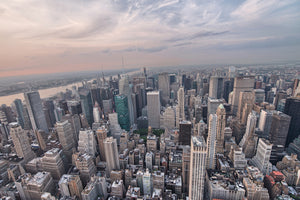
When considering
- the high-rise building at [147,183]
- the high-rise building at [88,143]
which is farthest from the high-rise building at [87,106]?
the high-rise building at [147,183]

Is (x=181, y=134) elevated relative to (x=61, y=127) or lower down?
lower down

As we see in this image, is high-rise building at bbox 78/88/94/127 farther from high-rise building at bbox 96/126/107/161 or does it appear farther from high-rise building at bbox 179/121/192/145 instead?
high-rise building at bbox 179/121/192/145

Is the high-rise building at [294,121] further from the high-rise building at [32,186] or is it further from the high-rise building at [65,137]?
the high-rise building at [65,137]

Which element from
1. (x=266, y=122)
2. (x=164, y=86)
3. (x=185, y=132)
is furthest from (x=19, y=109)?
(x=266, y=122)

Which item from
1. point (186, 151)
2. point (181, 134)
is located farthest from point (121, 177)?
point (181, 134)

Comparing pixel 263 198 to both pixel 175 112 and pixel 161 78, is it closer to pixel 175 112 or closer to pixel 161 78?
pixel 175 112

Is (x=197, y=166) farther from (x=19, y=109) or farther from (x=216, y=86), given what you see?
(x=19, y=109)
